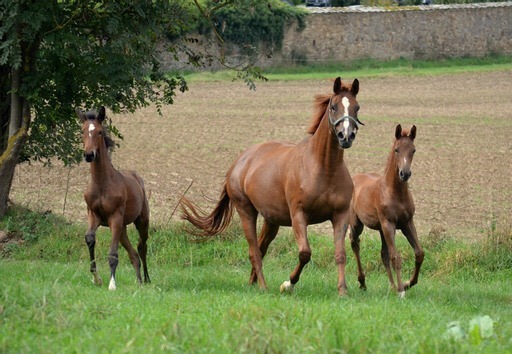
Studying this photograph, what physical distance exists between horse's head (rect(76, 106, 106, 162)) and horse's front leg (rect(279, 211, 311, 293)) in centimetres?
268

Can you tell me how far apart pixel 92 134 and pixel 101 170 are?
22.8 inches

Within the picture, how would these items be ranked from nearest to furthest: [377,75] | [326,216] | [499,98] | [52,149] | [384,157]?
[326,216] → [52,149] → [384,157] → [499,98] → [377,75]

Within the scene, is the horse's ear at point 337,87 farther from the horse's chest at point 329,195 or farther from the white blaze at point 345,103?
the horse's chest at point 329,195

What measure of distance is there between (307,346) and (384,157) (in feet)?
63.1

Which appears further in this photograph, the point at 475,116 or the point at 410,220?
the point at 475,116

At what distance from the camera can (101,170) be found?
1235 cm

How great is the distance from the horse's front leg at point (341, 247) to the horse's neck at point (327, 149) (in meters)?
0.61

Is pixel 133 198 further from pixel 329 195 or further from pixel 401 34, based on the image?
pixel 401 34

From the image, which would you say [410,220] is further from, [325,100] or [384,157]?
[384,157]

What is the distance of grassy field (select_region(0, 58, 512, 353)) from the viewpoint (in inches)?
287

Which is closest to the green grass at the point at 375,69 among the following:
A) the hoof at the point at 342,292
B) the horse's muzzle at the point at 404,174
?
the horse's muzzle at the point at 404,174

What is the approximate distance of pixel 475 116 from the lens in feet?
113

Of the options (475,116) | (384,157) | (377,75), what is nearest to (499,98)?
(475,116)

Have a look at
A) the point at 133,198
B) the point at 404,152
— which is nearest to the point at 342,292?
A: the point at 404,152
